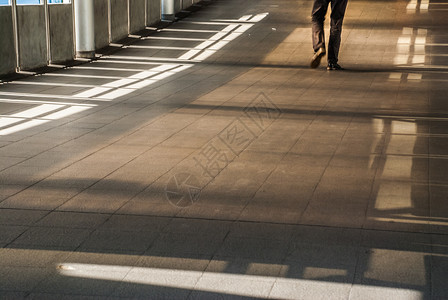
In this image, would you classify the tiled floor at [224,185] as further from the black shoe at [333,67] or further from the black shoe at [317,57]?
the black shoe at [333,67]

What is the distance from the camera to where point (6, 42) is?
1066cm

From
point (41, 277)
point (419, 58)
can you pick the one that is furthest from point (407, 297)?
point (419, 58)

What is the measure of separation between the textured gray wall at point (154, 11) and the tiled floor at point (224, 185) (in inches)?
239

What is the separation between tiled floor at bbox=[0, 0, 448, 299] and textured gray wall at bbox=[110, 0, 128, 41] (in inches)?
144

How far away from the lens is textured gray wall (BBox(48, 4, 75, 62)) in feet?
39.9

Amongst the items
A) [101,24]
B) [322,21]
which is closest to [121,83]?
[322,21]

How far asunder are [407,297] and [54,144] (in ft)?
13.4

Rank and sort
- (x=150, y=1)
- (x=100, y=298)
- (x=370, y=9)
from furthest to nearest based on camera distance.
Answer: (x=370, y=9)
(x=150, y=1)
(x=100, y=298)

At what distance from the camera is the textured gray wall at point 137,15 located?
16.2 m

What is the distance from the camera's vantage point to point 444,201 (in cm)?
487

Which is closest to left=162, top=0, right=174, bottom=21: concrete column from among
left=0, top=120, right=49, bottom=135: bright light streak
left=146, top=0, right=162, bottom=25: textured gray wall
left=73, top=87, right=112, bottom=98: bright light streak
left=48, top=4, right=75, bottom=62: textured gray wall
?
left=146, top=0, right=162, bottom=25: textured gray wall

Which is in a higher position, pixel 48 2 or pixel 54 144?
pixel 48 2

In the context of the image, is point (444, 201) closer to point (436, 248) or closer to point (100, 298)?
point (436, 248)

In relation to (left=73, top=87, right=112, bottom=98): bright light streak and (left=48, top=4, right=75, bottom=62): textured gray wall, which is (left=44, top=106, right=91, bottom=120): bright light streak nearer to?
(left=73, top=87, right=112, bottom=98): bright light streak
